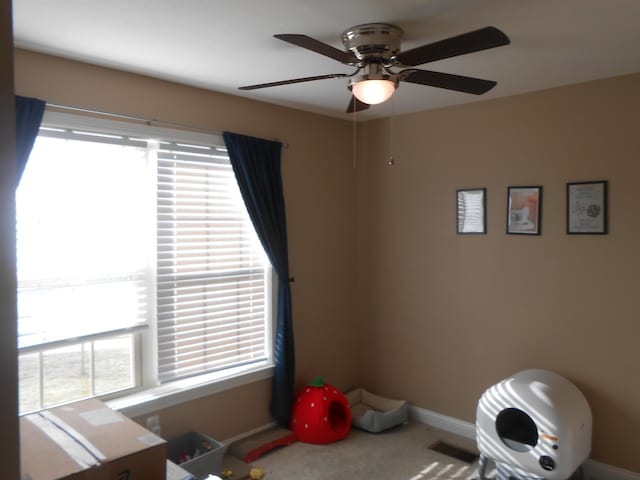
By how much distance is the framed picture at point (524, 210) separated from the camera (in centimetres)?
344

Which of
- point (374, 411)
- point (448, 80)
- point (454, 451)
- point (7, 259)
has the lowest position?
point (454, 451)

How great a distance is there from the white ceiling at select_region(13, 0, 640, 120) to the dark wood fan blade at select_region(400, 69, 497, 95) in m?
0.23

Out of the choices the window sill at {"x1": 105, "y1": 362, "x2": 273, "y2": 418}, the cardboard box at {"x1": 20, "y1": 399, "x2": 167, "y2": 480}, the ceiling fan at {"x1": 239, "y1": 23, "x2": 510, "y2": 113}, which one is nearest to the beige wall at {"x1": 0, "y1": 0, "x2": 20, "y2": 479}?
the cardboard box at {"x1": 20, "y1": 399, "x2": 167, "y2": 480}

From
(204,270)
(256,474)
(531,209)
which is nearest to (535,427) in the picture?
(531,209)

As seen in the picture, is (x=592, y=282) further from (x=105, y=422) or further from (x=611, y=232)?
(x=105, y=422)

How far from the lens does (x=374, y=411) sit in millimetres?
3938

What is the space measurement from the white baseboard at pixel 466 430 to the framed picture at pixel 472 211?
4.92ft

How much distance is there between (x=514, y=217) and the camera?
3543mm

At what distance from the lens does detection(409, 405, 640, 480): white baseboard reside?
3.12 metres

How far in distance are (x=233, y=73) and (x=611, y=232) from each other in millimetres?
2571

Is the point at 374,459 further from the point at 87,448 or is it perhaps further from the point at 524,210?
the point at 87,448

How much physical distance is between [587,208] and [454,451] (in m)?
1.93

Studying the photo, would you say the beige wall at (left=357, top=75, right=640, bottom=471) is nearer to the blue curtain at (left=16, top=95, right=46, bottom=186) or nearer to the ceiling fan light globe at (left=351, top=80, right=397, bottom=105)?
the ceiling fan light globe at (left=351, top=80, right=397, bottom=105)

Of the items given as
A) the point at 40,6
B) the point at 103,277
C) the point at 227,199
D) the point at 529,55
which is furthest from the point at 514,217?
the point at 40,6
